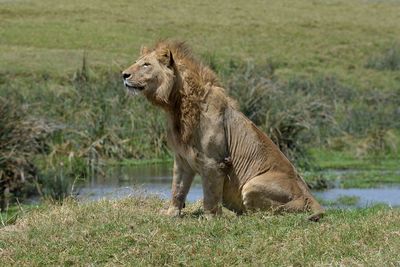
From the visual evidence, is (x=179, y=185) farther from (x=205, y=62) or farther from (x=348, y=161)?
(x=348, y=161)

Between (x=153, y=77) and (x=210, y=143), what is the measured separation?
0.90 meters

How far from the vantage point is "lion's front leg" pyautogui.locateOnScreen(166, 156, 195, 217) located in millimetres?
12102

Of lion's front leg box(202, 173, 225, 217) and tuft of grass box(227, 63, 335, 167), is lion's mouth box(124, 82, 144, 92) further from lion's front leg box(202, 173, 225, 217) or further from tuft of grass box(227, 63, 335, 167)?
tuft of grass box(227, 63, 335, 167)

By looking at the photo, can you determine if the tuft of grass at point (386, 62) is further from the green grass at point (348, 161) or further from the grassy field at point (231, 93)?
the green grass at point (348, 161)

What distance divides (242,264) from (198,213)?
2.47 meters

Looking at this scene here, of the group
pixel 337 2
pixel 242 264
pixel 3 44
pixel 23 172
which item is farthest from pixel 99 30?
pixel 242 264

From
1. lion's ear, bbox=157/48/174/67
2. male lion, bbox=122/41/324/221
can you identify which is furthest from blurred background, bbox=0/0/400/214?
lion's ear, bbox=157/48/174/67

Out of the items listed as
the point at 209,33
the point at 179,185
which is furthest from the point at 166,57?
the point at 209,33

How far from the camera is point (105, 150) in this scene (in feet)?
88.3

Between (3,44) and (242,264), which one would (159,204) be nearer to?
(242,264)

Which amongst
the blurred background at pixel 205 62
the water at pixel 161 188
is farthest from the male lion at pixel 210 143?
the water at pixel 161 188

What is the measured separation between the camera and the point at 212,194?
38.7 ft

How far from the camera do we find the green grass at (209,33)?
148 feet

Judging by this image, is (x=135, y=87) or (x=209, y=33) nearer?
(x=135, y=87)
